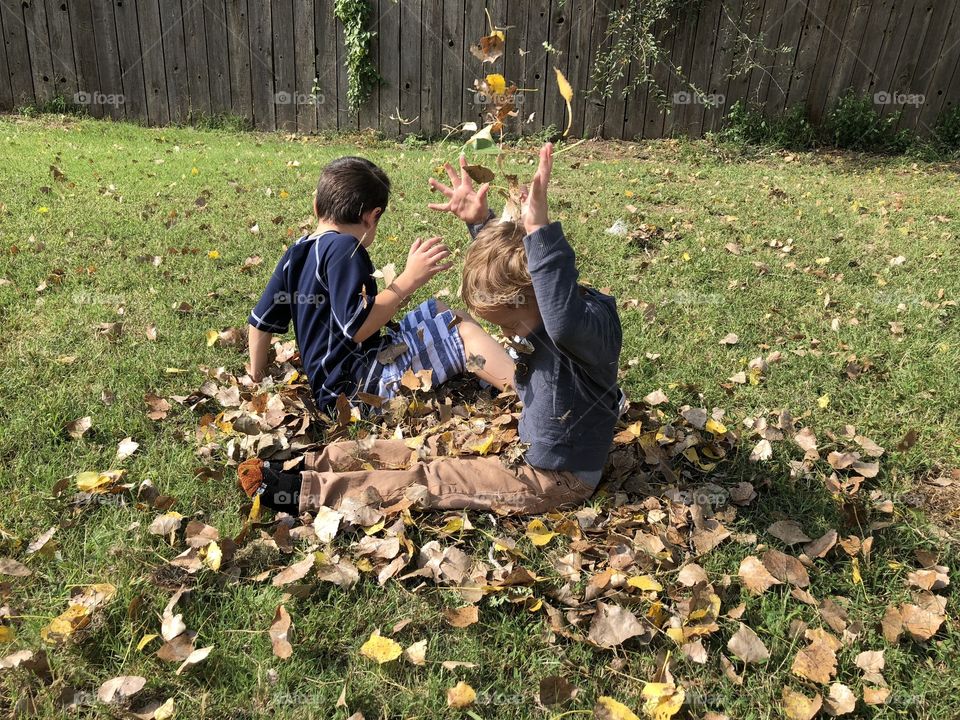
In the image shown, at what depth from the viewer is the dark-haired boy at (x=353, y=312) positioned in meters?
2.89

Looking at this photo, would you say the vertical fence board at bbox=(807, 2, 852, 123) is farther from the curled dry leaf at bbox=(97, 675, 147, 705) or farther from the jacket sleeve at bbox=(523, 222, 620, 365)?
the curled dry leaf at bbox=(97, 675, 147, 705)

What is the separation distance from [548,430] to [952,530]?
1.56m

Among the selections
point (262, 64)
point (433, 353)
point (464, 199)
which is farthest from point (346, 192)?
point (262, 64)

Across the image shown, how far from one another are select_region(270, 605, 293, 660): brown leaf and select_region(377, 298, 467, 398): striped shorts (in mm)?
1206

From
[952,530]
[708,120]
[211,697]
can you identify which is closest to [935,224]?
[708,120]

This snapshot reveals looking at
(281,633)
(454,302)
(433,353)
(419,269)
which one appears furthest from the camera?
(454,302)

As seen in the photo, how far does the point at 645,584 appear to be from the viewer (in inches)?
87.5

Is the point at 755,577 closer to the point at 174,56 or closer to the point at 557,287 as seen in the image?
the point at 557,287

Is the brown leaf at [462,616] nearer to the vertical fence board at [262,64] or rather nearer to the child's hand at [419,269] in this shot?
the child's hand at [419,269]

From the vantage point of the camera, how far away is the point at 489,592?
2234 millimetres

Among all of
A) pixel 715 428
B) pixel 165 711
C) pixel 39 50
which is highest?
pixel 39 50

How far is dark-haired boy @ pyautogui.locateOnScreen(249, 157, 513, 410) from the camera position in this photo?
2891mm

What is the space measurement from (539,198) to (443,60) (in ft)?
22.9

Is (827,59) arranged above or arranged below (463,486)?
above
